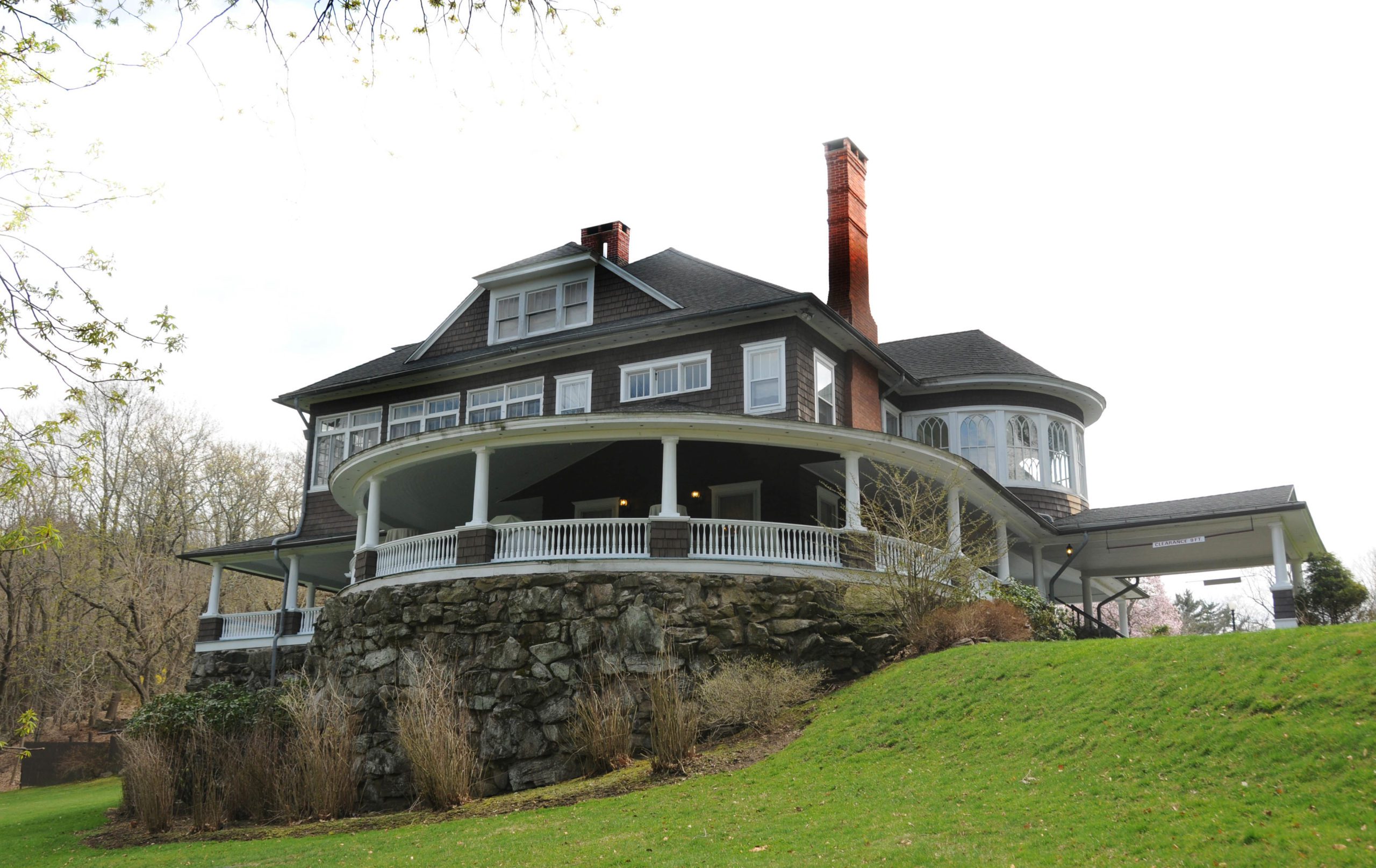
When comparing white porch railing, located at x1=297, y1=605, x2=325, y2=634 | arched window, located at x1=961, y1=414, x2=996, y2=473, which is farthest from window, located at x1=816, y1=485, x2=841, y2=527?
white porch railing, located at x1=297, y1=605, x2=325, y2=634

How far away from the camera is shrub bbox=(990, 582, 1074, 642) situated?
1780cm

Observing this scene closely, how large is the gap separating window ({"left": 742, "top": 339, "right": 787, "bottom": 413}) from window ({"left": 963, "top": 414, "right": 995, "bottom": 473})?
702cm

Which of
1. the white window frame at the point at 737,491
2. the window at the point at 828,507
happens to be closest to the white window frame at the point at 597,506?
the white window frame at the point at 737,491

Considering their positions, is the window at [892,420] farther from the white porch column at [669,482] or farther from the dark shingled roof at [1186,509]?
the white porch column at [669,482]

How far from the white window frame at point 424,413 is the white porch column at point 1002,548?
11821 mm

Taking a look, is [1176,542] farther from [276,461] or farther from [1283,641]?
[276,461]

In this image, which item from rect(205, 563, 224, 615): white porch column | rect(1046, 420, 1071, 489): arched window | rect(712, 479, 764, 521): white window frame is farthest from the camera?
rect(205, 563, 224, 615): white porch column

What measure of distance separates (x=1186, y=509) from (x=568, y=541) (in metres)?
13.2

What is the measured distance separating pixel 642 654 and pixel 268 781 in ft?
18.7

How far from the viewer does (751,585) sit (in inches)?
631

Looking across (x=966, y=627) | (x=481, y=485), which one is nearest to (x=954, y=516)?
(x=966, y=627)

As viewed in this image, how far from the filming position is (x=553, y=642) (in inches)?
609

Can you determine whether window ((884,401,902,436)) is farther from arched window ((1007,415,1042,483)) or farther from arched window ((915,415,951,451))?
arched window ((1007,415,1042,483))

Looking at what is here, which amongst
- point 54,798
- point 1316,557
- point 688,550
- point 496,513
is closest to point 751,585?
point 688,550
